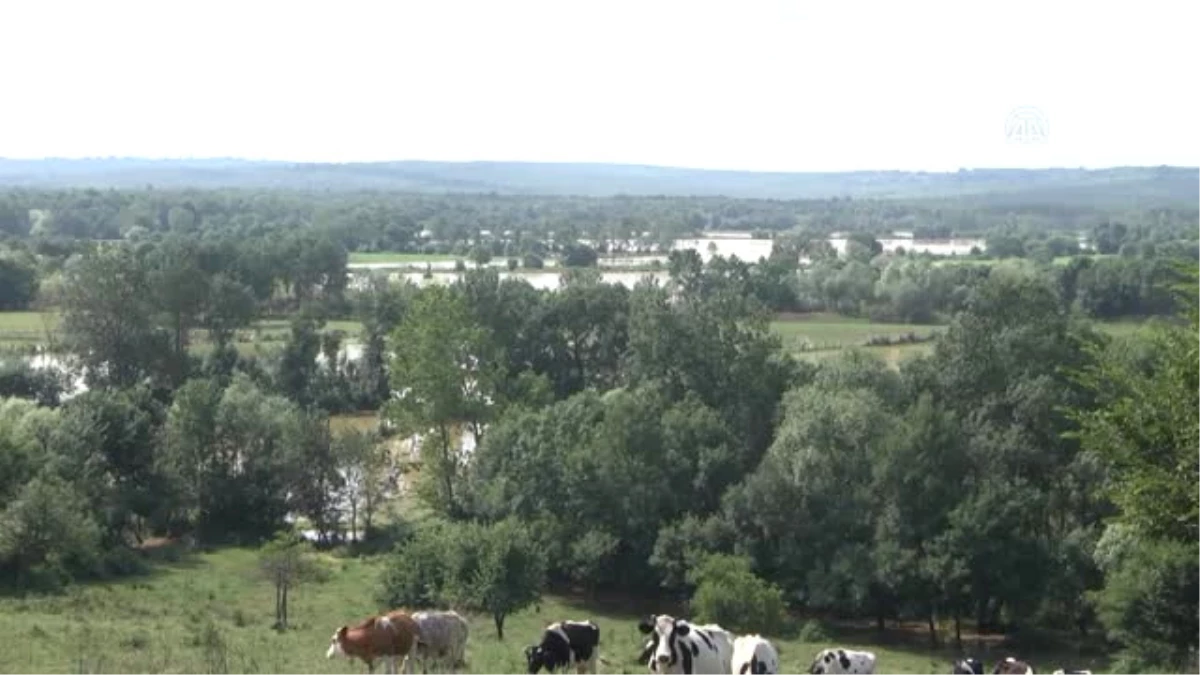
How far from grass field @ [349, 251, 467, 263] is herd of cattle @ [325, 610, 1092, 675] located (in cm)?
13691

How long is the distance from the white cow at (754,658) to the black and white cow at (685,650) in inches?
9.0

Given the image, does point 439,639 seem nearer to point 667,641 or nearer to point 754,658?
point 667,641

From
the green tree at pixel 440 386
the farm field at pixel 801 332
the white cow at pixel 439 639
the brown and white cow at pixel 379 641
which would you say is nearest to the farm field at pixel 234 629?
the white cow at pixel 439 639

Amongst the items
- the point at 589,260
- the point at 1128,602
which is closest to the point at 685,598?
the point at 1128,602

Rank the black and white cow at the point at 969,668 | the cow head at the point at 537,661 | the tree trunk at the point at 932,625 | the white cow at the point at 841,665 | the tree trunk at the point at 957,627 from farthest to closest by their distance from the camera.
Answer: the tree trunk at the point at 932,625 < the tree trunk at the point at 957,627 < the white cow at the point at 841,665 < the black and white cow at the point at 969,668 < the cow head at the point at 537,661

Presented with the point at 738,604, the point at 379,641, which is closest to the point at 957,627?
the point at 738,604

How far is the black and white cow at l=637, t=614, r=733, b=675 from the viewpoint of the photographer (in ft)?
68.8

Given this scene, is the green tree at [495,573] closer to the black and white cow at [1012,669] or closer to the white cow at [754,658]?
the white cow at [754,658]

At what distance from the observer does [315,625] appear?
37.1m

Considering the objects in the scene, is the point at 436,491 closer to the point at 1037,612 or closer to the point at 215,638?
the point at 1037,612

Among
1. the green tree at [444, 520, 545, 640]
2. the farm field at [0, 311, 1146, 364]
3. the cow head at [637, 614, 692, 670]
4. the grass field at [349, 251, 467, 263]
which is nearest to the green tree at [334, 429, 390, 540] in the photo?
the green tree at [444, 520, 545, 640]

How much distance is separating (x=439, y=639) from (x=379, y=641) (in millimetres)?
1028

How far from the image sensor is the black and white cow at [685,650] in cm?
2097

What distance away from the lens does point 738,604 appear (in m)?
35.8
